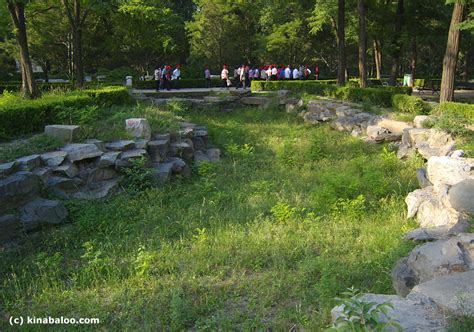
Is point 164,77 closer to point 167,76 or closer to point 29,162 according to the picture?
point 167,76

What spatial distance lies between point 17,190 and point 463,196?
Result: 6724mm

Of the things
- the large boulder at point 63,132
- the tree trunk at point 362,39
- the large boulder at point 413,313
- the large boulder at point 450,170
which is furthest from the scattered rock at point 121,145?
the tree trunk at point 362,39

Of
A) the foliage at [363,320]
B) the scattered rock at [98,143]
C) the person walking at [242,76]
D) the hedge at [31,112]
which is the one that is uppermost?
the person walking at [242,76]

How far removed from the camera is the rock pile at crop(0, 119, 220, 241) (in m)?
6.98

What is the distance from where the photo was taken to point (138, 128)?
33.6 feet

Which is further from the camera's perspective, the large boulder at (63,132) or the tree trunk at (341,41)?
the tree trunk at (341,41)

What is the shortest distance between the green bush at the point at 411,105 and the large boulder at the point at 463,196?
7743mm

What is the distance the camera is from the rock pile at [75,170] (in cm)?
698

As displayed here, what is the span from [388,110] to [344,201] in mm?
8353

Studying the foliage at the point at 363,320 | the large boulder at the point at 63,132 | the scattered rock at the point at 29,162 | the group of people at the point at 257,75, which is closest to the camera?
the foliage at the point at 363,320

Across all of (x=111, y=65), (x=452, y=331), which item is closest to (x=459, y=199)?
(x=452, y=331)

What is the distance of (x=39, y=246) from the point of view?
6777mm

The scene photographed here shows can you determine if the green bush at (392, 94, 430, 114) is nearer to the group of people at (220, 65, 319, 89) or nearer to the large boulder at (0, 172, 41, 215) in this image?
the large boulder at (0, 172, 41, 215)
